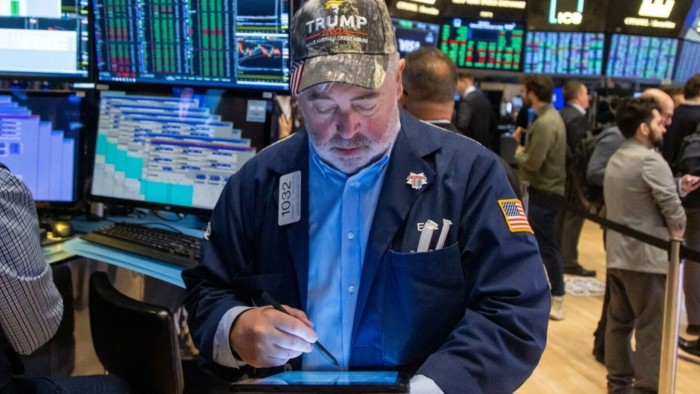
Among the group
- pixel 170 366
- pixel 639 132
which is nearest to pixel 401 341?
pixel 170 366

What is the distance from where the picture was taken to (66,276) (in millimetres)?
2900

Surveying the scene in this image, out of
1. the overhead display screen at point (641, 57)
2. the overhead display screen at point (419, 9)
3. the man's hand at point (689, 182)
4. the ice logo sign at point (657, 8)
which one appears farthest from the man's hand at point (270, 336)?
the overhead display screen at point (641, 57)

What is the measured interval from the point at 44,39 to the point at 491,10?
4.17 m

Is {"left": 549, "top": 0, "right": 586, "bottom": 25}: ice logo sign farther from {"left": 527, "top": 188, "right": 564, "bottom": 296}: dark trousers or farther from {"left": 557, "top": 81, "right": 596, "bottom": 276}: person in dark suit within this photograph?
{"left": 527, "top": 188, "right": 564, "bottom": 296}: dark trousers

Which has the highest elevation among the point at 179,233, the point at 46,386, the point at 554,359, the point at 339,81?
the point at 339,81

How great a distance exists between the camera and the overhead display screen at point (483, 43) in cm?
653

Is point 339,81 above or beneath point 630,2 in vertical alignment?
beneath

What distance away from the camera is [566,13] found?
6.30m

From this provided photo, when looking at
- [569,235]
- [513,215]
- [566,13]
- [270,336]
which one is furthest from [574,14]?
[270,336]

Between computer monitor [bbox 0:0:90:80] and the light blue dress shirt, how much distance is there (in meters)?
2.14

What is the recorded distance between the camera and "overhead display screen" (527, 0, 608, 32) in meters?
6.27

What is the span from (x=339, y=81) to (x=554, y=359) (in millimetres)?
3828

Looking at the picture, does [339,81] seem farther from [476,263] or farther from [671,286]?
[671,286]

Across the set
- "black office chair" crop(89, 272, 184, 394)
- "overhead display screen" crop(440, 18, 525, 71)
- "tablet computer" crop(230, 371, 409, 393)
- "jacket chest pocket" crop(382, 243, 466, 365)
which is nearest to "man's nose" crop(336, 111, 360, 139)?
"jacket chest pocket" crop(382, 243, 466, 365)
